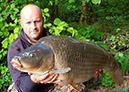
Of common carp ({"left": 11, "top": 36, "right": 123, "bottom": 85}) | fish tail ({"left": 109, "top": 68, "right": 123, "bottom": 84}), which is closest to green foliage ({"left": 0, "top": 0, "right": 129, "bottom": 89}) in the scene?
fish tail ({"left": 109, "top": 68, "right": 123, "bottom": 84})

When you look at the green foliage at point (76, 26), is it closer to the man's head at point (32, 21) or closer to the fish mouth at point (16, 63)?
the man's head at point (32, 21)

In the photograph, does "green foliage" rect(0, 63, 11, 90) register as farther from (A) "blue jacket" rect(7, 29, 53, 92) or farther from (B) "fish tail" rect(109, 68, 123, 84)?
(B) "fish tail" rect(109, 68, 123, 84)

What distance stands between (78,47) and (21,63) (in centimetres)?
31

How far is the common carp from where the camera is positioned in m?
0.65

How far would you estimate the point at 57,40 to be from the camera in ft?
2.44

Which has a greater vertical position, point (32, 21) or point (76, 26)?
point (32, 21)

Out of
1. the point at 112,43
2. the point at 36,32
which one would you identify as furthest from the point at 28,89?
the point at 112,43

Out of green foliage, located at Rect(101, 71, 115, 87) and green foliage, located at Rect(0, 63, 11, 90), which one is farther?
green foliage, located at Rect(101, 71, 115, 87)

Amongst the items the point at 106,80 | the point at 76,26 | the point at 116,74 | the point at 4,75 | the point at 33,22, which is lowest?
the point at 106,80

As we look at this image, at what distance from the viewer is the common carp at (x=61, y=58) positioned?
25.4 inches

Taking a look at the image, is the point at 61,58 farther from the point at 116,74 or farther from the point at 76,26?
the point at 76,26

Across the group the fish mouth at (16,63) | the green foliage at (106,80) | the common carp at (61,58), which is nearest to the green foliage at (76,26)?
the green foliage at (106,80)

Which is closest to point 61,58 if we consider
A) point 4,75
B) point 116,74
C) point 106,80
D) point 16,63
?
point 16,63

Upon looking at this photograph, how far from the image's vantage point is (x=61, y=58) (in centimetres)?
71
